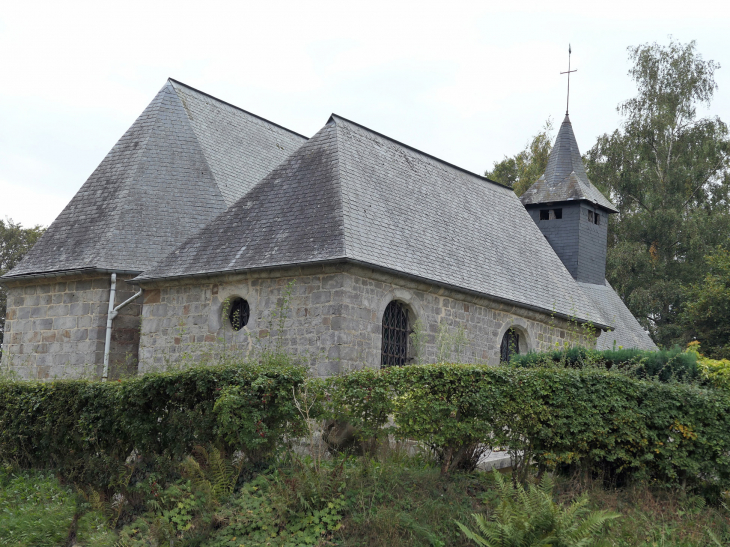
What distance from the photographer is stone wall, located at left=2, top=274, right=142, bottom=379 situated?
15.1m

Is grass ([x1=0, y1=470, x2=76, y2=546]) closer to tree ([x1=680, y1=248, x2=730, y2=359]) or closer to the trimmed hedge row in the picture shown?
the trimmed hedge row

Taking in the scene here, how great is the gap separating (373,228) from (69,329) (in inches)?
248

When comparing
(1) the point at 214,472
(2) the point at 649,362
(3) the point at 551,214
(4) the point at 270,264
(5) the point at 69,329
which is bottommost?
(1) the point at 214,472

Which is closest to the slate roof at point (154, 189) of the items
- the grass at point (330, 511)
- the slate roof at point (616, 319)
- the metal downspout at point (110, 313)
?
the metal downspout at point (110, 313)

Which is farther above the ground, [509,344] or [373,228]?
[373,228]

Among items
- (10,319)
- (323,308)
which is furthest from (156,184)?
(323,308)

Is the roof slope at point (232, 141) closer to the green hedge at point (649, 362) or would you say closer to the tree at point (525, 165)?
the green hedge at point (649, 362)

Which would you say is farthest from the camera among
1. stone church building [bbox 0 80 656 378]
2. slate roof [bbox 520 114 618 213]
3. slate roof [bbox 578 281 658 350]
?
slate roof [bbox 520 114 618 213]

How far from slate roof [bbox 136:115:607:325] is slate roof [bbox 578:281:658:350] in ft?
14.4

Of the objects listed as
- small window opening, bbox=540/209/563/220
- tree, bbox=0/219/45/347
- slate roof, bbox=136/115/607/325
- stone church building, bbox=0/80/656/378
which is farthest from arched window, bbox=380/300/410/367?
tree, bbox=0/219/45/347

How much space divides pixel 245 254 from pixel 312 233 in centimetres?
130

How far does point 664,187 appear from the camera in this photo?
3572 cm

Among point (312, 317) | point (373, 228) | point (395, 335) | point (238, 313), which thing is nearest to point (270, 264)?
point (312, 317)

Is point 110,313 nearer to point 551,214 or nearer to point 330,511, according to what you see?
point 330,511
